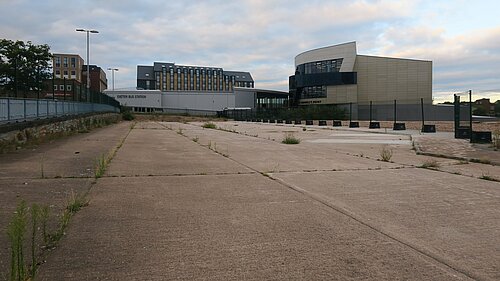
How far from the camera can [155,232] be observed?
204 inches

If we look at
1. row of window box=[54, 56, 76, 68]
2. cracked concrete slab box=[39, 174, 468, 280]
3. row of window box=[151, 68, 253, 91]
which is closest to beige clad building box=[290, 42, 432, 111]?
row of window box=[54, 56, 76, 68]

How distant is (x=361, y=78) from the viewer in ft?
301

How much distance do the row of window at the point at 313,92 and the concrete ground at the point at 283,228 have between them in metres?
86.7

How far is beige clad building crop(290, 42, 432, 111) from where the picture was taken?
8738cm

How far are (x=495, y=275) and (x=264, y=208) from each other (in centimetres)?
326

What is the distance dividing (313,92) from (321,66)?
603 cm

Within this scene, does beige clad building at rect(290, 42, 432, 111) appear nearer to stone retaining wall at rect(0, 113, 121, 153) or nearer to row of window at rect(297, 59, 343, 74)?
row of window at rect(297, 59, 343, 74)

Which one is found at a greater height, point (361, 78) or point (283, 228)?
point (361, 78)

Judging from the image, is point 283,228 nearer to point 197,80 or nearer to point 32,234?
point 32,234

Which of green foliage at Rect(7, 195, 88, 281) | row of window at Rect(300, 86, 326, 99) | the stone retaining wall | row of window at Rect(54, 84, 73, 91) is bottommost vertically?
green foliage at Rect(7, 195, 88, 281)

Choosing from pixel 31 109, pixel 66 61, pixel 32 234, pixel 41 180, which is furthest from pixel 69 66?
pixel 32 234

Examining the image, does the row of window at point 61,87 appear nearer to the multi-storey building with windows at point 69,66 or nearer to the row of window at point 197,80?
the multi-storey building with windows at point 69,66

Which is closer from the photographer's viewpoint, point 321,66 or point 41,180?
point 41,180

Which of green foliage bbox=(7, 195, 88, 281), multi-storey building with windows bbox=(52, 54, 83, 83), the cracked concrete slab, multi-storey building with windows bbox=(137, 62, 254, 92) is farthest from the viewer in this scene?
multi-storey building with windows bbox=(137, 62, 254, 92)
